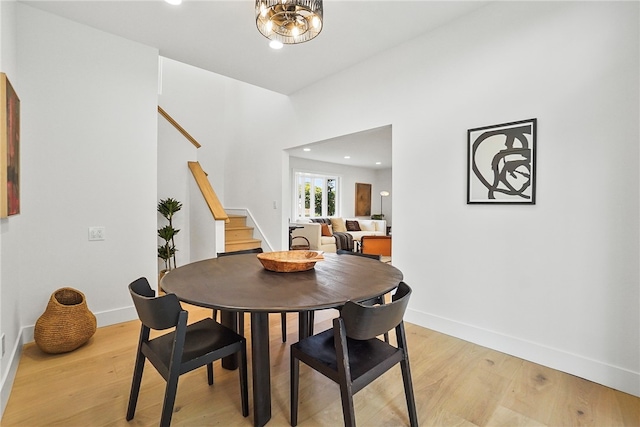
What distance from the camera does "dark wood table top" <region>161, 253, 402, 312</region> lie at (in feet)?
4.07

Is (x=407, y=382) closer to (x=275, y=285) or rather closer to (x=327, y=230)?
(x=275, y=285)

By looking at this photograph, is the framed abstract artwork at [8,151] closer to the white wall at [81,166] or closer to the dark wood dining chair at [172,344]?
the white wall at [81,166]

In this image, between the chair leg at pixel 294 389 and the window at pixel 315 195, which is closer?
the chair leg at pixel 294 389

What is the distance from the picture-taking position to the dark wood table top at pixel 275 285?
1.24 metres

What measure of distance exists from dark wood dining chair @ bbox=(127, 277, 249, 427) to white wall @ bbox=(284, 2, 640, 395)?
6.16ft

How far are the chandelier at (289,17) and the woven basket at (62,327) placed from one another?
240 cm

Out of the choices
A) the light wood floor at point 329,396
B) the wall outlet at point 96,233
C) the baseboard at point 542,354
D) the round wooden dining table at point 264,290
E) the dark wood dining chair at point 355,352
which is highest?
the wall outlet at point 96,233

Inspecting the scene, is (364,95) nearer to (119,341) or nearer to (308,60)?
(308,60)

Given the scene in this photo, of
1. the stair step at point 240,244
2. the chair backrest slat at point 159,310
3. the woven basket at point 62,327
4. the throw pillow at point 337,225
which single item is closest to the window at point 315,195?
the throw pillow at point 337,225

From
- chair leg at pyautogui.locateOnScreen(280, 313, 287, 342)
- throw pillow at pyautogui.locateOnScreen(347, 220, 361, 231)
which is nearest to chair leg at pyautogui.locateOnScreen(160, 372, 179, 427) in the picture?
→ chair leg at pyautogui.locateOnScreen(280, 313, 287, 342)

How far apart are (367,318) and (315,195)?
7544 millimetres

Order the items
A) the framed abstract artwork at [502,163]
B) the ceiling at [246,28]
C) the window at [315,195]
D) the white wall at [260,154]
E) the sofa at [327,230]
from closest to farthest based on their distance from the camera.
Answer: the framed abstract artwork at [502,163], the ceiling at [246,28], the white wall at [260,154], the sofa at [327,230], the window at [315,195]

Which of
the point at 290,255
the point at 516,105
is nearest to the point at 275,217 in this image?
the point at 290,255

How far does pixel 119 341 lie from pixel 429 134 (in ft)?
10.2
